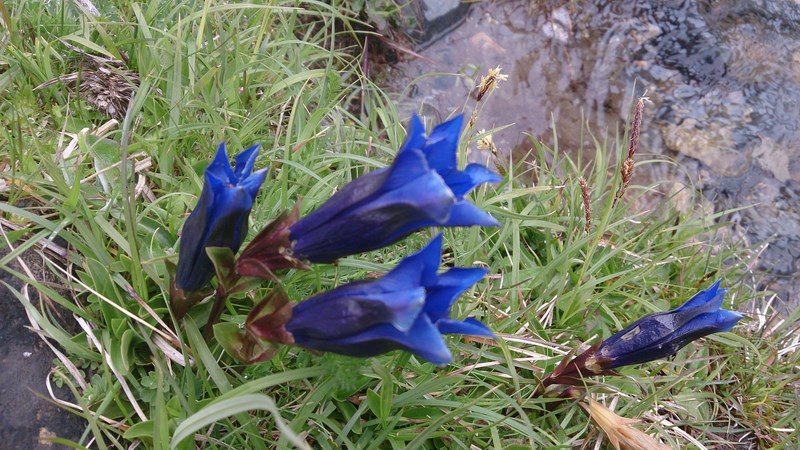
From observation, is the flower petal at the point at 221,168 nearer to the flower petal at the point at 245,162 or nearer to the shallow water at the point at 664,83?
the flower petal at the point at 245,162

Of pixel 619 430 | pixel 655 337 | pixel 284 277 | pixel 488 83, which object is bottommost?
pixel 619 430

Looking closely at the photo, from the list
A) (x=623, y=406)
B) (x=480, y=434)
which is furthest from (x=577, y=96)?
(x=480, y=434)

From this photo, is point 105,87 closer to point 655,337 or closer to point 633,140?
point 633,140

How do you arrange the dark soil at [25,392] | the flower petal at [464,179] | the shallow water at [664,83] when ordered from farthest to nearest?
the shallow water at [664,83] → the dark soil at [25,392] → the flower petal at [464,179]

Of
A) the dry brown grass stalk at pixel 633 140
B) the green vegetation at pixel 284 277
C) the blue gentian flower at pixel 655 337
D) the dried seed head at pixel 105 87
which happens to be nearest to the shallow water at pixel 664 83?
the green vegetation at pixel 284 277

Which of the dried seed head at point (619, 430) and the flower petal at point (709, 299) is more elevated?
the flower petal at point (709, 299)

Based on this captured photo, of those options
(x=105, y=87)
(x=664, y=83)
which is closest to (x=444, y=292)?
(x=105, y=87)

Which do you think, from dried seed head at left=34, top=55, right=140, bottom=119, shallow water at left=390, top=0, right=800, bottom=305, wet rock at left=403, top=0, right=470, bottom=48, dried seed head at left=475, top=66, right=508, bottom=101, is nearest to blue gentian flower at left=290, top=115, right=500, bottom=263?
dried seed head at left=475, top=66, right=508, bottom=101
